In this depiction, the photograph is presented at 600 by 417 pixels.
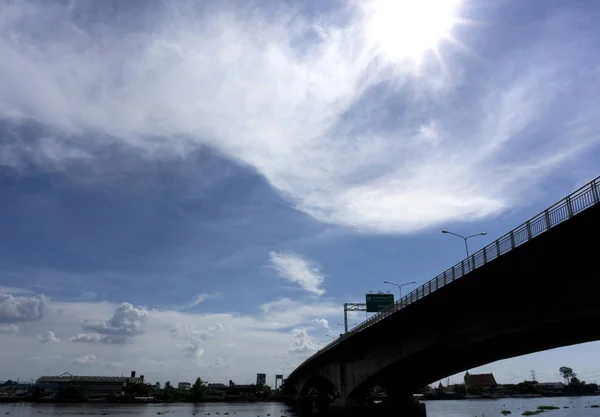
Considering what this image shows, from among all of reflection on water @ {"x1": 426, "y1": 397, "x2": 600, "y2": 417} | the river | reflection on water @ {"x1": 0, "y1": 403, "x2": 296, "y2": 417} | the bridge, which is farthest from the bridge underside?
reflection on water @ {"x1": 0, "y1": 403, "x2": 296, "y2": 417}

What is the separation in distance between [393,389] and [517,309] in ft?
123

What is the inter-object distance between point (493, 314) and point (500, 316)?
829 millimetres

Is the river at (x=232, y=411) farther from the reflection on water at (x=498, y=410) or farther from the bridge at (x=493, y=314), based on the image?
the bridge at (x=493, y=314)

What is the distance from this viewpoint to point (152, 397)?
527 ft

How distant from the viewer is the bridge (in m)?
24.6

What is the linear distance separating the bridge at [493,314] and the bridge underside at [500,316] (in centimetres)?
6

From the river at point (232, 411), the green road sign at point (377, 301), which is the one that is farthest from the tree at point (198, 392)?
the green road sign at point (377, 301)

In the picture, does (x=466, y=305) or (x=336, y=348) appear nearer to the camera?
(x=466, y=305)

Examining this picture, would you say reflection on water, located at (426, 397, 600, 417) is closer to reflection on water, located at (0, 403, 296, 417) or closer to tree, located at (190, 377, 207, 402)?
reflection on water, located at (0, 403, 296, 417)

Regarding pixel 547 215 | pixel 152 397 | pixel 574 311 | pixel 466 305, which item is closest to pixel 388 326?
pixel 466 305

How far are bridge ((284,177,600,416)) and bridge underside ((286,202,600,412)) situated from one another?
2.3 inches

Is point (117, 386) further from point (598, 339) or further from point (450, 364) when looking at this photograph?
point (598, 339)

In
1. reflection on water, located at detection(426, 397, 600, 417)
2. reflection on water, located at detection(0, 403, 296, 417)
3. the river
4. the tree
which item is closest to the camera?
reflection on water, located at detection(426, 397, 600, 417)

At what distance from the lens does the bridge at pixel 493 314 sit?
2458 cm
